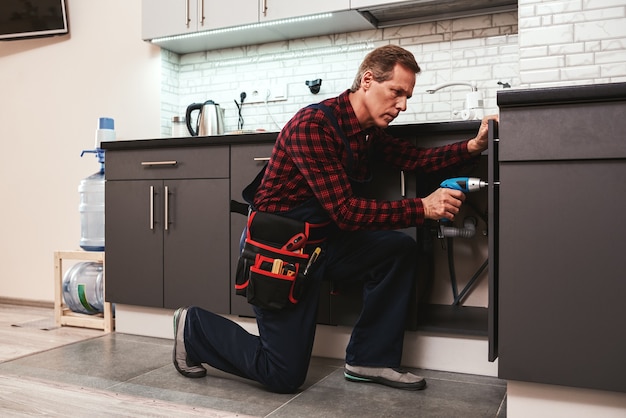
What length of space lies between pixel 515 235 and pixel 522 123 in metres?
0.30

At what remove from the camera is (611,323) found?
1.51 m

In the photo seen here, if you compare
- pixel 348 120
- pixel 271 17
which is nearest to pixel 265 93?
pixel 271 17

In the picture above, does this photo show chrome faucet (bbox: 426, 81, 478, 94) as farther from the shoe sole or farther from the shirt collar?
the shoe sole

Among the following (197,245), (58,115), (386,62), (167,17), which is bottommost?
(197,245)

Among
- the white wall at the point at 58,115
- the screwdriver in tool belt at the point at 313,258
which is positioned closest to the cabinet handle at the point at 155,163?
the white wall at the point at 58,115

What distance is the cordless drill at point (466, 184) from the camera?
1.84 metres

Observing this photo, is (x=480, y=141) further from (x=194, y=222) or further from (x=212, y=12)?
(x=212, y=12)

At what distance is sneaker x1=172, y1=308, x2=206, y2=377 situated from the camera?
2178 mm

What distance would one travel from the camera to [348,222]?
193 centimetres

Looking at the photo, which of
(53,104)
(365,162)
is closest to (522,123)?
(365,162)

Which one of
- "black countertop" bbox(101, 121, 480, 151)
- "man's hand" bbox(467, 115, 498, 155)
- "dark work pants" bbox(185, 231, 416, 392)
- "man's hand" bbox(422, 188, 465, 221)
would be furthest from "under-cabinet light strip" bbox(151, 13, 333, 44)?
"man's hand" bbox(422, 188, 465, 221)

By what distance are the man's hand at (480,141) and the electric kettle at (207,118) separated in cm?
166

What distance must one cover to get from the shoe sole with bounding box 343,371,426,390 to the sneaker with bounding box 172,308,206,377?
0.55 meters

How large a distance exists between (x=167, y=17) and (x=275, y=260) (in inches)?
77.9
